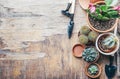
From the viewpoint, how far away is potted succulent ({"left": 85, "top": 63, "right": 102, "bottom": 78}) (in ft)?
9.36

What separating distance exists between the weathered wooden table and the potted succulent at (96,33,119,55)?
0.12 meters

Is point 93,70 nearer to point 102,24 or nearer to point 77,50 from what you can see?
point 77,50

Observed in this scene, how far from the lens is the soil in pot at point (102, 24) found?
2.82 metres

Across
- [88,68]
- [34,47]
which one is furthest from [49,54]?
[88,68]

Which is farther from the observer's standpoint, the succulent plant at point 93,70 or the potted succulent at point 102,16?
the succulent plant at point 93,70

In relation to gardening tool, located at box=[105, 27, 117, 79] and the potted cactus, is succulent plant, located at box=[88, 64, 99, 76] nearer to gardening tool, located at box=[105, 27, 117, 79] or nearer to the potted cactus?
gardening tool, located at box=[105, 27, 117, 79]

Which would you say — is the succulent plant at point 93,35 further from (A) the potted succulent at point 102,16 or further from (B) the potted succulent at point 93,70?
(B) the potted succulent at point 93,70

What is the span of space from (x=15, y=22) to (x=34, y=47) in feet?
0.90

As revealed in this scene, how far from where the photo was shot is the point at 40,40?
3.02m

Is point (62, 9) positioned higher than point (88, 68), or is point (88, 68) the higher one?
point (62, 9)

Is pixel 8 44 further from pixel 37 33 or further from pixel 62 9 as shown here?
pixel 62 9

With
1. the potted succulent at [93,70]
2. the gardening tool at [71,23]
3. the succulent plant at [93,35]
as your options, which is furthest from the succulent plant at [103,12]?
the potted succulent at [93,70]

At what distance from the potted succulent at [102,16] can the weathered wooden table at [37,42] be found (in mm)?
159

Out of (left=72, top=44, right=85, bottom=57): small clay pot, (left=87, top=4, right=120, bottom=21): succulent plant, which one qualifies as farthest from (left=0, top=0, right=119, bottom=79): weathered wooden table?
(left=87, top=4, right=120, bottom=21): succulent plant
